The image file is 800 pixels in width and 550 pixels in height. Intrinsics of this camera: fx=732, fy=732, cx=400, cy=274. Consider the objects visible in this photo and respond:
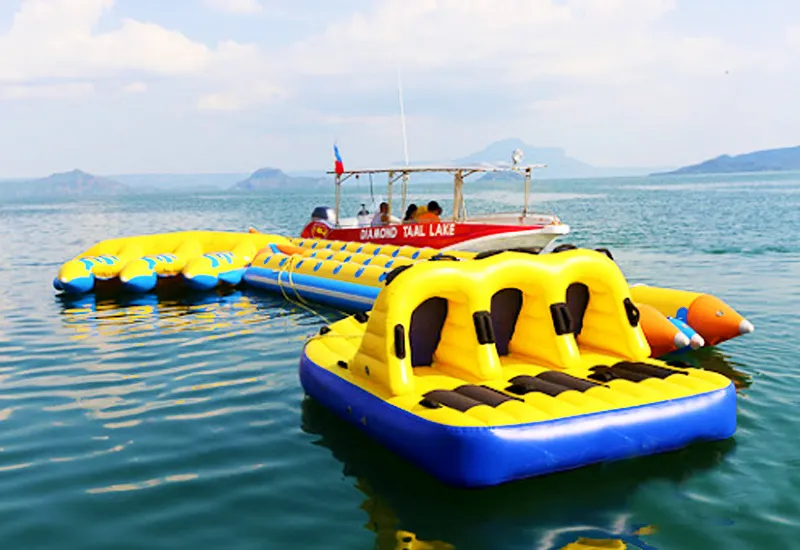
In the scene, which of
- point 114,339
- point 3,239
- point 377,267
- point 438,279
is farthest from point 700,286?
point 3,239

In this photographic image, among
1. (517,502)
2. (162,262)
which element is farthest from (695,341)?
(162,262)

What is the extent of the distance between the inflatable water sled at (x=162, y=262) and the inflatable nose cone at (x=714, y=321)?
1049 cm

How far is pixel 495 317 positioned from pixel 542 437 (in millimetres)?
2387

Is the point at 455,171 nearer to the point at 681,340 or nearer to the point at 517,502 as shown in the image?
the point at 681,340

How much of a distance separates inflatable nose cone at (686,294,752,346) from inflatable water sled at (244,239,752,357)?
98 cm

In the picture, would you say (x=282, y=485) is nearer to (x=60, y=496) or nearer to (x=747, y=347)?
(x=60, y=496)

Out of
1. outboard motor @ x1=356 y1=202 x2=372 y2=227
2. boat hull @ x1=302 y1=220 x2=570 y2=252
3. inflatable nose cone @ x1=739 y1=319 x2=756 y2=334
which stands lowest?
inflatable nose cone @ x1=739 y1=319 x2=756 y2=334

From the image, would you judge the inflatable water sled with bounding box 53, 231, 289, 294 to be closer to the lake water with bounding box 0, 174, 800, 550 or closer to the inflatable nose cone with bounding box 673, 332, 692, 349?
the lake water with bounding box 0, 174, 800, 550

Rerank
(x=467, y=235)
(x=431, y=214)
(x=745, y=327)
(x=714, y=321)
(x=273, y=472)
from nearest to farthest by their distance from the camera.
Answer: (x=273, y=472)
(x=745, y=327)
(x=714, y=321)
(x=467, y=235)
(x=431, y=214)

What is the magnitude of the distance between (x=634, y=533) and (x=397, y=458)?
2.26 meters

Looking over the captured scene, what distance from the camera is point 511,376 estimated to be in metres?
7.25

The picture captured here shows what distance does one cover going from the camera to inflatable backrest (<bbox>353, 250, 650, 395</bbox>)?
271 inches

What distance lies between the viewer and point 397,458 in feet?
22.2

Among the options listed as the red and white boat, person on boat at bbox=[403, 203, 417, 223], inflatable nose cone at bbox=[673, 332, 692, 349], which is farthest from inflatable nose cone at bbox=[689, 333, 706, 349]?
person on boat at bbox=[403, 203, 417, 223]
